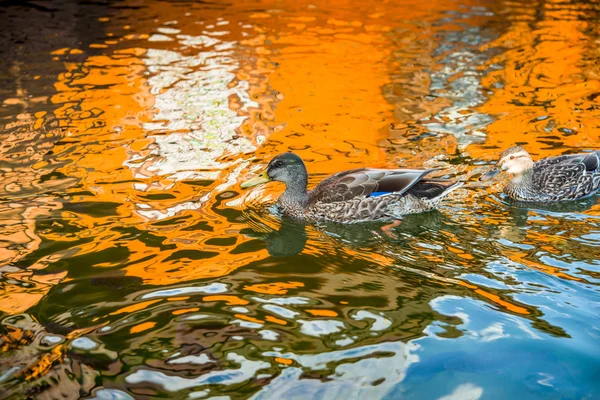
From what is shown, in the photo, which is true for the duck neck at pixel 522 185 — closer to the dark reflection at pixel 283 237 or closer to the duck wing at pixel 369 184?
the duck wing at pixel 369 184

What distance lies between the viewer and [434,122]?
35.2ft

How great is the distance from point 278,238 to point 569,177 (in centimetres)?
327

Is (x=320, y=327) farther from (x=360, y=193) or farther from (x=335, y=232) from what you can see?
(x=360, y=193)

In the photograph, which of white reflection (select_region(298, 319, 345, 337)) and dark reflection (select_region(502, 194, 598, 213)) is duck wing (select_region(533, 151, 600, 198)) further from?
white reflection (select_region(298, 319, 345, 337))

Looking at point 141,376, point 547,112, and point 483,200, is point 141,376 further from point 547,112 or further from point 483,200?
point 547,112

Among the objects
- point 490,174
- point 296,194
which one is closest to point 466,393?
point 296,194

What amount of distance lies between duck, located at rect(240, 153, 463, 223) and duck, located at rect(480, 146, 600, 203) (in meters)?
0.75

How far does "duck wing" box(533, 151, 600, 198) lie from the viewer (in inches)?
314

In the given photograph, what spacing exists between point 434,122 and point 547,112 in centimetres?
179

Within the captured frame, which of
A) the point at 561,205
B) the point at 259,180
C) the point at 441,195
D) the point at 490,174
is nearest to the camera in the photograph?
the point at 441,195

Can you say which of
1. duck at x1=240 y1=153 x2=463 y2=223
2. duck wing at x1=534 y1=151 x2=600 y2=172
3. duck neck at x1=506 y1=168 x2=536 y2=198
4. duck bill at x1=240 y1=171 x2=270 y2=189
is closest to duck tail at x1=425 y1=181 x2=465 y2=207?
duck at x1=240 y1=153 x2=463 y2=223

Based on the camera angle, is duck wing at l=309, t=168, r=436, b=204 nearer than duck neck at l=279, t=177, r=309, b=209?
Yes

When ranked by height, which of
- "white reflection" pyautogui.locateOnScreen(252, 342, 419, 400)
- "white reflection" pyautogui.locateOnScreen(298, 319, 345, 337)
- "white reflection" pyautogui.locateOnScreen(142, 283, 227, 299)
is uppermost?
"white reflection" pyautogui.locateOnScreen(142, 283, 227, 299)

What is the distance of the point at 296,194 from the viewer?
312 inches
